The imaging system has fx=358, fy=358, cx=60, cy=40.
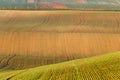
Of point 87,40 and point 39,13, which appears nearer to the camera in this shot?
point 87,40

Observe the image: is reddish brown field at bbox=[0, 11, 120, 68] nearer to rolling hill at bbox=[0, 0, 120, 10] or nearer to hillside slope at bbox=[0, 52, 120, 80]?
hillside slope at bbox=[0, 52, 120, 80]

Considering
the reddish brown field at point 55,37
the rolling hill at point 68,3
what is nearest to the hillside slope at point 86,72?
the reddish brown field at point 55,37

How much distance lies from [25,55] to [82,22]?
16191 mm

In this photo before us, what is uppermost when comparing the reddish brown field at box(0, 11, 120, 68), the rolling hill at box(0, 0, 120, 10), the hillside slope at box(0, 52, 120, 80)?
the rolling hill at box(0, 0, 120, 10)

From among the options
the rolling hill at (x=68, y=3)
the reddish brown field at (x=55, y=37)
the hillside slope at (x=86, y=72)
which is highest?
the rolling hill at (x=68, y=3)

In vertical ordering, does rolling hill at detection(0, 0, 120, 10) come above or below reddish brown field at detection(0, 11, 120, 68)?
above

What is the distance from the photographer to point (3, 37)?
37.5m

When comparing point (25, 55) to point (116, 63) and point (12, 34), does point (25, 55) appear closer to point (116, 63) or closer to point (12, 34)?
point (12, 34)

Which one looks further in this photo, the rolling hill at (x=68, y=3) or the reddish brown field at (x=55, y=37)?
the rolling hill at (x=68, y=3)

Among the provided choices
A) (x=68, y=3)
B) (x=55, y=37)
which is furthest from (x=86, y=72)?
(x=68, y=3)

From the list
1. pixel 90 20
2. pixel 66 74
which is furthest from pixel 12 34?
pixel 66 74

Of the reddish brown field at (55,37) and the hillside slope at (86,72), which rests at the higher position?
the reddish brown field at (55,37)

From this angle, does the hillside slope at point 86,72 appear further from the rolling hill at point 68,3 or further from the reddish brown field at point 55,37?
the rolling hill at point 68,3

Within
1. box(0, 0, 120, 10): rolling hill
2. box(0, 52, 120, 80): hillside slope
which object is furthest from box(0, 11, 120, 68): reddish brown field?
box(0, 0, 120, 10): rolling hill
